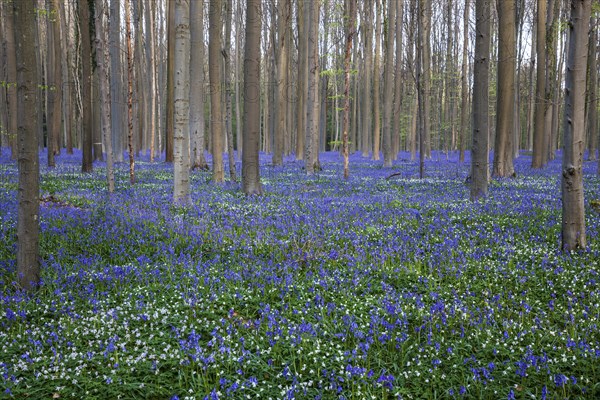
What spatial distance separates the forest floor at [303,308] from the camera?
380cm

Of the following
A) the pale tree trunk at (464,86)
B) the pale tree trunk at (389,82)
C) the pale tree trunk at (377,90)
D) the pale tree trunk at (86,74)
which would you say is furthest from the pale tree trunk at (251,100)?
the pale tree trunk at (464,86)

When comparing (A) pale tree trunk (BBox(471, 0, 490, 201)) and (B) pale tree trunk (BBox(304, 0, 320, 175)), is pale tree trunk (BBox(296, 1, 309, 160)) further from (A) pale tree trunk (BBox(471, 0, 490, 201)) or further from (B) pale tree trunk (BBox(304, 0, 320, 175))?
(A) pale tree trunk (BBox(471, 0, 490, 201))

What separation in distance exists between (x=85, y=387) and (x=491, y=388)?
3589 millimetres

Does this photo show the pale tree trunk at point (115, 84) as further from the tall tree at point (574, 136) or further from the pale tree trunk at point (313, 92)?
the tall tree at point (574, 136)

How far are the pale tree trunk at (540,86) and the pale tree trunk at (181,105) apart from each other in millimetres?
17232

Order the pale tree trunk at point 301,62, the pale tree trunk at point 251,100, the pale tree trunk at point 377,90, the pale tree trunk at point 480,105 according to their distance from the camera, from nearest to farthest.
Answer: the pale tree trunk at point 480,105
the pale tree trunk at point 251,100
the pale tree trunk at point 301,62
the pale tree trunk at point 377,90

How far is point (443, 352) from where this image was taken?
4.28 m

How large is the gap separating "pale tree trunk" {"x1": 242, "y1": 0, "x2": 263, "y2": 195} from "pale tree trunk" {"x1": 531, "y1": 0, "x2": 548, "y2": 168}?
1496 cm

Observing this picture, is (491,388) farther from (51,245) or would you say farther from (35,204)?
(51,245)

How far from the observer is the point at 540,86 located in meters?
22.2

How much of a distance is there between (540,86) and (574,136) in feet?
60.1

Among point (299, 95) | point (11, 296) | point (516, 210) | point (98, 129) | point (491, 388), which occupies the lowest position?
point (491, 388)

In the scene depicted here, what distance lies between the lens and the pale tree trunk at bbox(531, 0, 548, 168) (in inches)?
826

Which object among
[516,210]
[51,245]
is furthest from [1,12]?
[516,210]
